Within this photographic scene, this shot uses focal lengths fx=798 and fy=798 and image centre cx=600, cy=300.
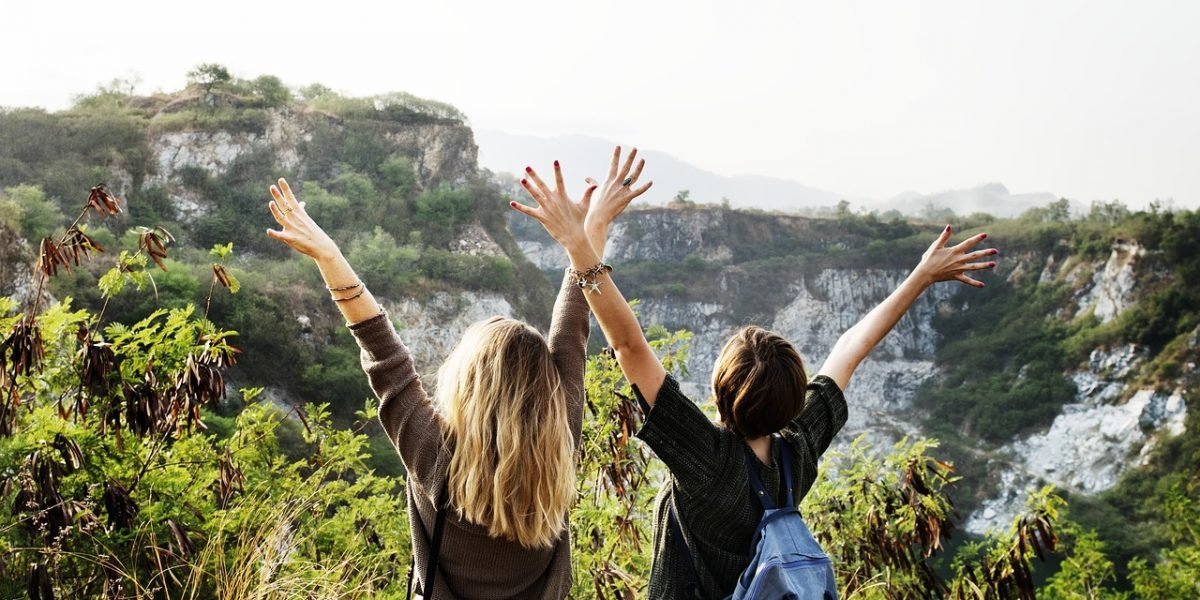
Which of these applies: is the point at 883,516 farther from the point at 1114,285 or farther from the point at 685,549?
the point at 1114,285

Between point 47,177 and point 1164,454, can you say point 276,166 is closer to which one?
point 47,177

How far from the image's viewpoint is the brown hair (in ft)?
4.11

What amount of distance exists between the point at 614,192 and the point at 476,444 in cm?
58

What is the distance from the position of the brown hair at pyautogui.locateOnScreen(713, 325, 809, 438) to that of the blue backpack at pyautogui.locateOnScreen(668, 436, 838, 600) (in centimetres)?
8

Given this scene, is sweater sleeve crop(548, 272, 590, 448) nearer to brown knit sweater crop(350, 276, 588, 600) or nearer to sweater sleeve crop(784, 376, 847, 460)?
brown knit sweater crop(350, 276, 588, 600)

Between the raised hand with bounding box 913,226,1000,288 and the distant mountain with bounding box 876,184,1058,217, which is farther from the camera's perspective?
the distant mountain with bounding box 876,184,1058,217

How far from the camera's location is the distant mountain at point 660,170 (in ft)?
434

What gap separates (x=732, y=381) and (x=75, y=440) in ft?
7.40

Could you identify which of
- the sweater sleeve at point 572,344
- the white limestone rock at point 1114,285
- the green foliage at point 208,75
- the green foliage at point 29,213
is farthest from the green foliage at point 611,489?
the white limestone rock at point 1114,285

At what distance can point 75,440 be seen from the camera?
2.51m

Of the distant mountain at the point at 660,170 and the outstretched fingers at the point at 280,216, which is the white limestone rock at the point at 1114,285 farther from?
the distant mountain at the point at 660,170

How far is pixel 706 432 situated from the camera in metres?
1.25

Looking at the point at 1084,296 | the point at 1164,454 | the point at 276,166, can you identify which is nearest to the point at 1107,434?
the point at 1164,454

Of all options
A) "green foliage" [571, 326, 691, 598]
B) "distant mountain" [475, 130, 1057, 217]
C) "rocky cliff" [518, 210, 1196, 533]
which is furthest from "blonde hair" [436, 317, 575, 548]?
"distant mountain" [475, 130, 1057, 217]
